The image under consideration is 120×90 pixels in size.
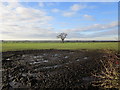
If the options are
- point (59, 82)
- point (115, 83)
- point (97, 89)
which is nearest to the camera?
point (115, 83)

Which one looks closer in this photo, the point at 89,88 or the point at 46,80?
the point at 89,88

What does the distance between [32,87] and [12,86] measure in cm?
145

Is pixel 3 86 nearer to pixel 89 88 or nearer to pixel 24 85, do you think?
pixel 24 85


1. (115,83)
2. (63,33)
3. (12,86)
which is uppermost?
(63,33)

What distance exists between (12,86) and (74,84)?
389 cm

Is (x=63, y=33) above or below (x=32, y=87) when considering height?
above

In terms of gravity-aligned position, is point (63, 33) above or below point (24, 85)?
above

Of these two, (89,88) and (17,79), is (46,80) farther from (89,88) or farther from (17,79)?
(89,88)

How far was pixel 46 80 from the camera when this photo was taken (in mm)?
9039

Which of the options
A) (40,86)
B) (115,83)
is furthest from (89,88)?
(115,83)

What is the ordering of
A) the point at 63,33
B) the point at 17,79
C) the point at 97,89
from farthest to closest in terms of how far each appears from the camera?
1. the point at 63,33
2. the point at 17,79
3. the point at 97,89

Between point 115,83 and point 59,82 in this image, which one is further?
point 59,82

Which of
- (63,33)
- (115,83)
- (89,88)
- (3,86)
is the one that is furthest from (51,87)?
(63,33)

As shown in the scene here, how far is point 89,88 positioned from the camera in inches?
300
